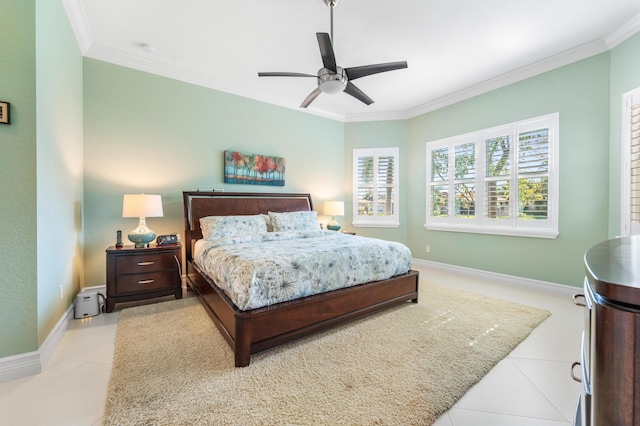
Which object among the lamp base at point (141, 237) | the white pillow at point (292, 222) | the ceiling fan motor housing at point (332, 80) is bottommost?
the lamp base at point (141, 237)

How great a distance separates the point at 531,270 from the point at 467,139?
2226 mm

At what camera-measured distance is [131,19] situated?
A: 108 inches

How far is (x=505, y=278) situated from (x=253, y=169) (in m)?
4.27

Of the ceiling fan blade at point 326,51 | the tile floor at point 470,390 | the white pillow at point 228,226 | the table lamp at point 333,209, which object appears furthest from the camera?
the table lamp at point 333,209

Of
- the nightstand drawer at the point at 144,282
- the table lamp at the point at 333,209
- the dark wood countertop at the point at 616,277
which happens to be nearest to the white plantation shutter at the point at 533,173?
the table lamp at the point at 333,209

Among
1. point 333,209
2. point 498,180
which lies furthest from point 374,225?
point 498,180

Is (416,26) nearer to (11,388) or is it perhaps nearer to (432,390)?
(432,390)

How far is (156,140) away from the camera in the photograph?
360cm

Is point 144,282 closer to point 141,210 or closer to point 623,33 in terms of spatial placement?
point 141,210

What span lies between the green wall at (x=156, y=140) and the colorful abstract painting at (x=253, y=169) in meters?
0.11

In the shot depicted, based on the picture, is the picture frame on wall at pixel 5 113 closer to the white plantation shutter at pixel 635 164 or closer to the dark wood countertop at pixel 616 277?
the dark wood countertop at pixel 616 277

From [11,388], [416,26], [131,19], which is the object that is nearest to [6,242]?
[11,388]

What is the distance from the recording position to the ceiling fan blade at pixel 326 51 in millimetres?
2156

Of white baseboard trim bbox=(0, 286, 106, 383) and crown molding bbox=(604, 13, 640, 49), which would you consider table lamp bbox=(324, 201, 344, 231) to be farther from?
crown molding bbox=(604, 13, 640, 49)
